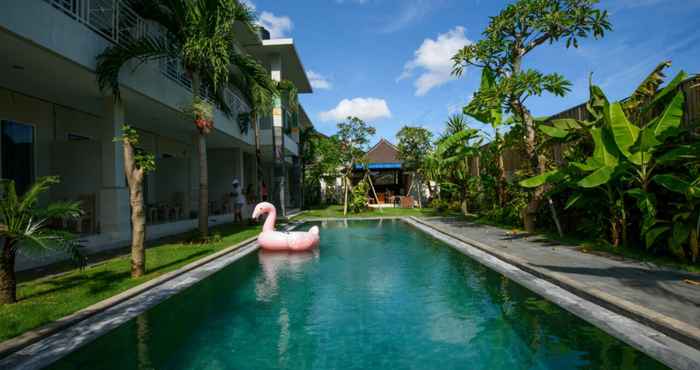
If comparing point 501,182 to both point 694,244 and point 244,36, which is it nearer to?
point 694,244

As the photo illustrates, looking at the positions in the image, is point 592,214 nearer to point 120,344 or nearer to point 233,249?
point 233,249

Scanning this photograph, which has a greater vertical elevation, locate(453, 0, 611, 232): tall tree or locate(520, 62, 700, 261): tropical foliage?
locate(453, 0, 611, 232): tall tree

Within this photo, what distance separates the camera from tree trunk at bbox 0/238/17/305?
15.4 ft

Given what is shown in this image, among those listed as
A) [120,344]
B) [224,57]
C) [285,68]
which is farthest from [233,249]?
[285,68]

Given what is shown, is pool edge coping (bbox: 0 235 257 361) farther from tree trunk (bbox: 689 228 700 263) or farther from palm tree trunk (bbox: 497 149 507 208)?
palm tree trunk (bbox: 497 149 507 208)

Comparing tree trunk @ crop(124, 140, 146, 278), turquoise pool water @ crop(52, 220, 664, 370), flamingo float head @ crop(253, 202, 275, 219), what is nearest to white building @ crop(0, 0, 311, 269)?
tree trunk @ crop(124, 140, 146, 278)

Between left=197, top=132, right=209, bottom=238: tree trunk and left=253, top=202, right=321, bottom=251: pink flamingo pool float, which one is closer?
left=253, top=202, right=321, bottom=251: pink flamingo pool float

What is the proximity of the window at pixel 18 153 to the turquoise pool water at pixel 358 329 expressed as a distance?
7.53m

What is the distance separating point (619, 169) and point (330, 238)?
28.0 feet

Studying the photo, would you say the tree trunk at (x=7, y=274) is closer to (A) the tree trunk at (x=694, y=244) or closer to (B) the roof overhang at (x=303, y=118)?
(A) the tree trunk at (x=694, y=244)

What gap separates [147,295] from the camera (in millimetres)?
5504

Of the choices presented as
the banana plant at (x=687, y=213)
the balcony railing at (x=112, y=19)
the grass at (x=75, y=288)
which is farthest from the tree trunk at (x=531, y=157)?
the balcony railing at (x=112, y=19)

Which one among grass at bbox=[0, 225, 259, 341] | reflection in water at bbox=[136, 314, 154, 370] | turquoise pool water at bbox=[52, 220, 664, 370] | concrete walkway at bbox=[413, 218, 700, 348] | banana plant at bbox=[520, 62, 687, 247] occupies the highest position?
banana plant at bbox=[520, 62, 687, 247]

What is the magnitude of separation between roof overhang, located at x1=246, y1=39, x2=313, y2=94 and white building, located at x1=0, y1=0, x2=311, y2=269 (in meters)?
5.42
